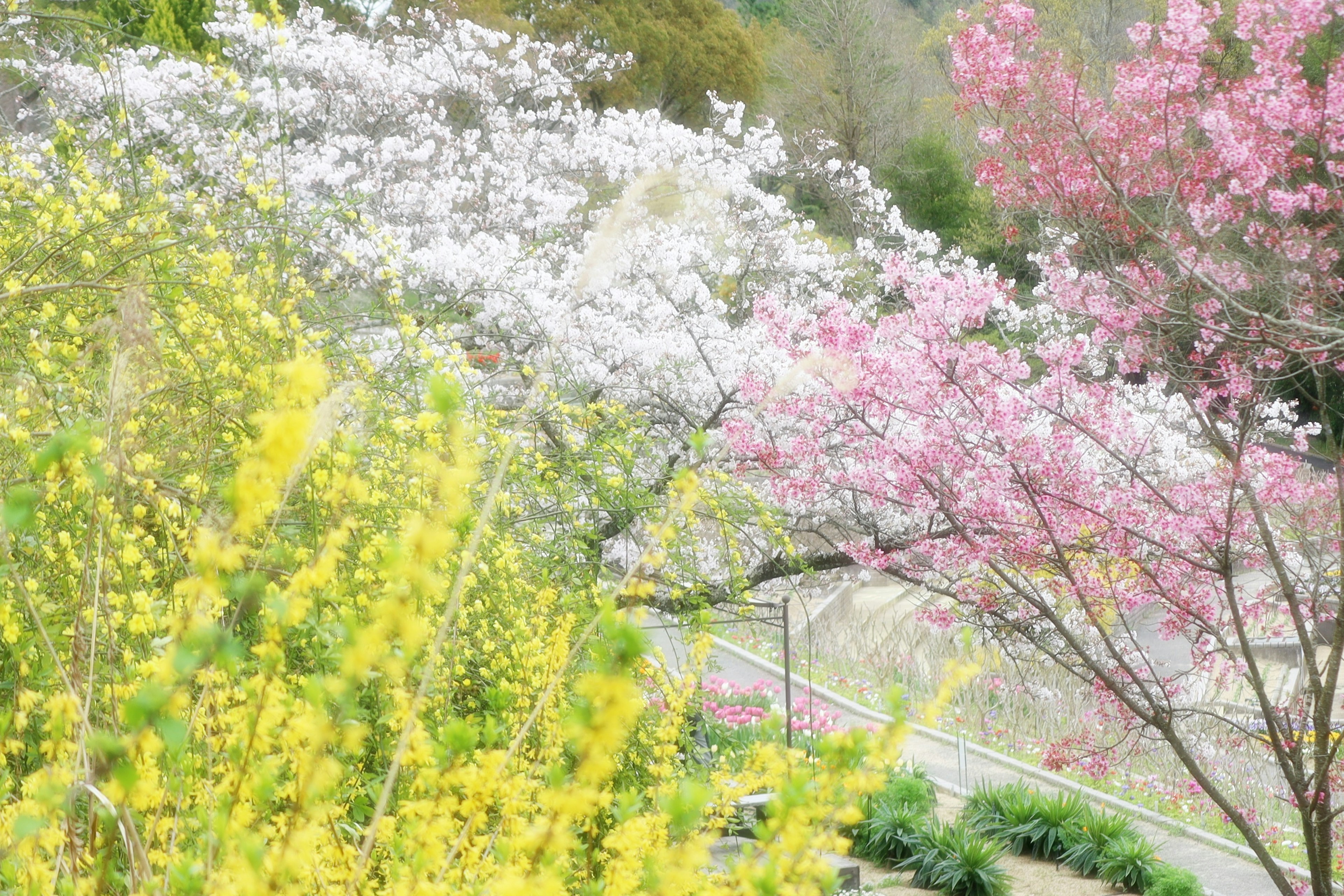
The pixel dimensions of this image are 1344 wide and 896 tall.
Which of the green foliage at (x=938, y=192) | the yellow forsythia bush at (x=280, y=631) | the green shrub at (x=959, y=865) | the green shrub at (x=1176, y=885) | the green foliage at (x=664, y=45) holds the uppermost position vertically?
the green foliage at (x=664, y=45)

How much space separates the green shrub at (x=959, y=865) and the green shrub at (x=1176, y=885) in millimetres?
818

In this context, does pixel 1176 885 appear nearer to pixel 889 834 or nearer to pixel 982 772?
pixel 889 834

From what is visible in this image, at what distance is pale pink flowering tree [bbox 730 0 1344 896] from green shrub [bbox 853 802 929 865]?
4.86 ft

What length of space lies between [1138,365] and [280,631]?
5.13 metres

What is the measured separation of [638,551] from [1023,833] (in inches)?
120

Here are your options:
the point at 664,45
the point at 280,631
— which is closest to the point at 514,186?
the point at 280,631

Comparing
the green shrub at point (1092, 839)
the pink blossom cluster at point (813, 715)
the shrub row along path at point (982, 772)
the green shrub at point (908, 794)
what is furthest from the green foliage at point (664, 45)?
the green shrub at point (1092, 839)

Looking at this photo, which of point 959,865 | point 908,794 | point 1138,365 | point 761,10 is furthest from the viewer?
point 761,10

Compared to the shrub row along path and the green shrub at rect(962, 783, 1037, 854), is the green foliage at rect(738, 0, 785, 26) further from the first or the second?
the green shrub at rect(962, 783, 1037, 854)

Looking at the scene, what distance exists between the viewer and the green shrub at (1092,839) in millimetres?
7090

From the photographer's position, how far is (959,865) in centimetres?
666

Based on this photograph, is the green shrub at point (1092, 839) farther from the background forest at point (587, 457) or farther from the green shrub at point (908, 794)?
the green shrub at point (908, 794)

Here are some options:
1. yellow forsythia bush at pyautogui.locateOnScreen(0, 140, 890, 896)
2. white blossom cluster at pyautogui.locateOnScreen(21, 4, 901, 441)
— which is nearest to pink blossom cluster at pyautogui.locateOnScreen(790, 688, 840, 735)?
white blossom cluster at pyautogui.locateOnScreen(21, 4, 901, 441)

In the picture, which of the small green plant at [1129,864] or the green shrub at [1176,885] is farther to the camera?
the small green plant at [1129,864]
